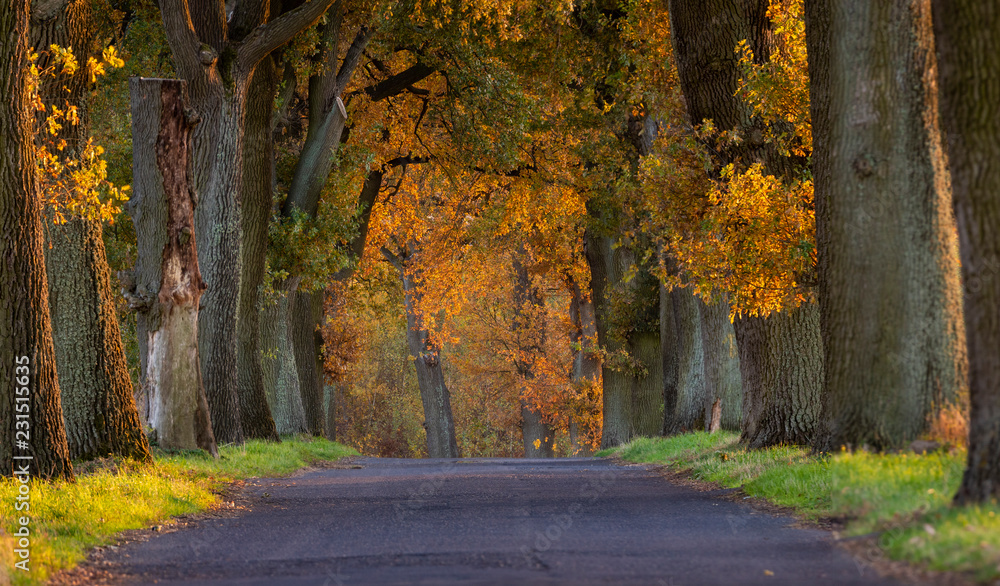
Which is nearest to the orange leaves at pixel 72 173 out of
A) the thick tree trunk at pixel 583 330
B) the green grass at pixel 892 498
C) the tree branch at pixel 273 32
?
the tree branch at pixel 273 32

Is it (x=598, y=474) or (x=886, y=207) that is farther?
(x=598, y=474)

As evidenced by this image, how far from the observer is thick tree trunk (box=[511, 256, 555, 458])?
45.2 metres

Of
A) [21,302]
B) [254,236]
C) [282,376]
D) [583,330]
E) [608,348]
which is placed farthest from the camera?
[583,330]

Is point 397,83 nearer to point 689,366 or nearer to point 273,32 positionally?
point 273,32

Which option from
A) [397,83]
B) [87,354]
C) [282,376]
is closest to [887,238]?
[87,354]

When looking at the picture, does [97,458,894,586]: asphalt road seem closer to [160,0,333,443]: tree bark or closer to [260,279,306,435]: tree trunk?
[160,0,333,443]: tree bark

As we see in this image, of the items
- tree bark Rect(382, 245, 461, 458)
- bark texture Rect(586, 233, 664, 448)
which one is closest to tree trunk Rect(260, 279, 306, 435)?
bark texture Rect(586, 233, 664, 448)

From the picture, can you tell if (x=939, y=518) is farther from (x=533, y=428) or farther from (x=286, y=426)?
(x=533, y=428)

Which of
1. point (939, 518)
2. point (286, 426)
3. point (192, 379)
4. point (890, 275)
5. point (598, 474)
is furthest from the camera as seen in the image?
point (286, 426)

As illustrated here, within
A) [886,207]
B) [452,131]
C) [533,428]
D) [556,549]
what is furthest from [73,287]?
[533,428]

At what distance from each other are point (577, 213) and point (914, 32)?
61.1 feet

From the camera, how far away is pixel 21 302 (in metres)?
9.68

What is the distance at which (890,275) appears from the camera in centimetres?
913

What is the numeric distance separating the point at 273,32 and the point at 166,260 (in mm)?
4544
